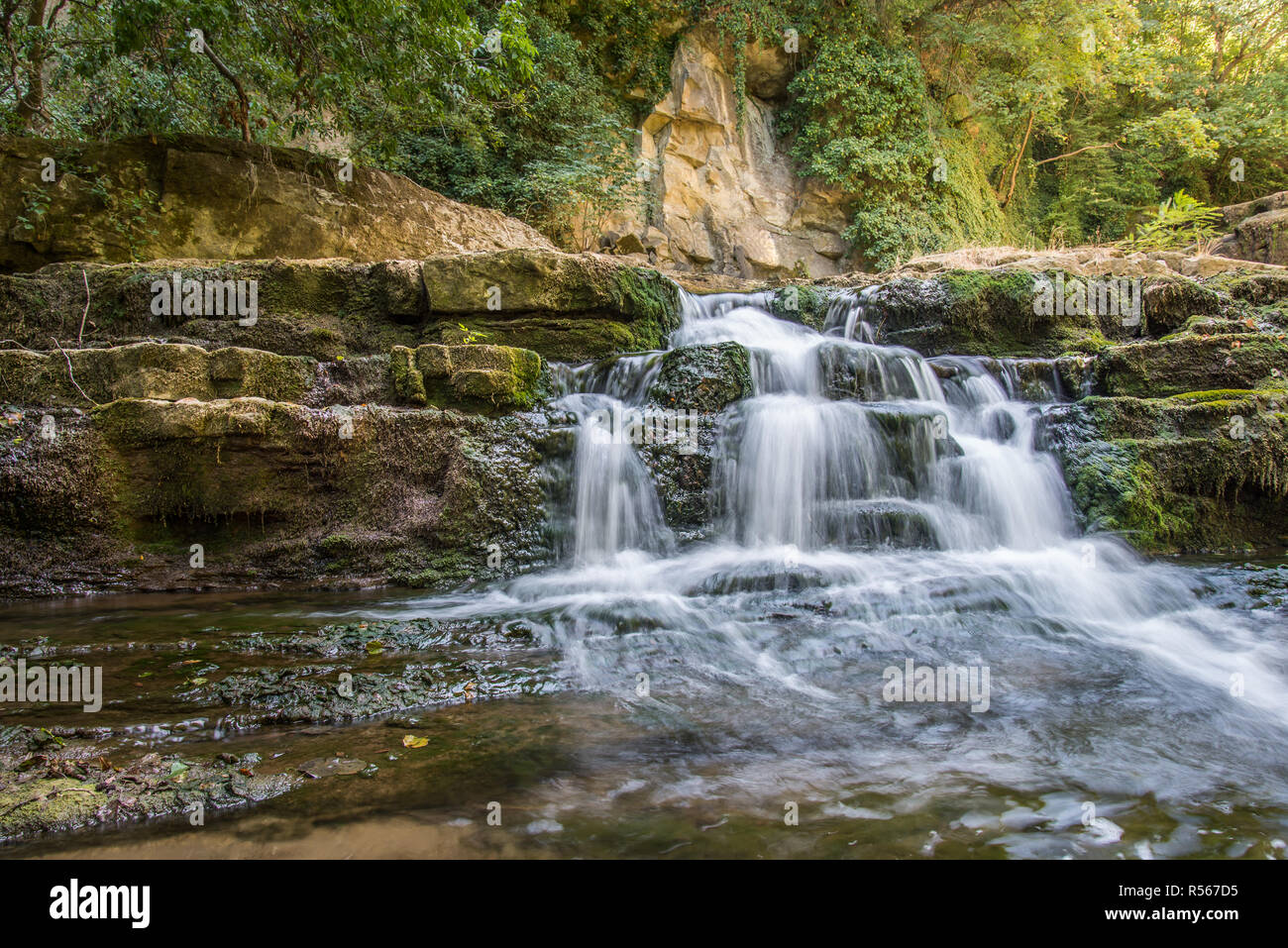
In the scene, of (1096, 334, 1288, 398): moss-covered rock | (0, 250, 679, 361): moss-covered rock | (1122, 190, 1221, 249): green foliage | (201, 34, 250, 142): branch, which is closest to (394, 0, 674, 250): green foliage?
(201, 34, 250, 142): branch

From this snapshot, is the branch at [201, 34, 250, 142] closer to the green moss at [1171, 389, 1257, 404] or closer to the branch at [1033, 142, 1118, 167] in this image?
the green moss at [1171, 389, 1257, 404]

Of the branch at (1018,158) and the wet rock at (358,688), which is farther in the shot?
the branch at (1018,158)

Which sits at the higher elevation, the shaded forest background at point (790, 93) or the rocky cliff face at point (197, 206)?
the shaded forest background at point (790, 93)

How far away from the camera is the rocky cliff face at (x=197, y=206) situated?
7.02 metres

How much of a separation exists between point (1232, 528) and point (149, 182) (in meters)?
12.3

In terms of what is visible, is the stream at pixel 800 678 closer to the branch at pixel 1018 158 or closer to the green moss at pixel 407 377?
the green moss at pixel 407 377

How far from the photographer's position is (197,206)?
7672 mm

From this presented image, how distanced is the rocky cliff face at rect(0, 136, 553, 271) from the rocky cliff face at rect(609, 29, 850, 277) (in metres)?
6.56

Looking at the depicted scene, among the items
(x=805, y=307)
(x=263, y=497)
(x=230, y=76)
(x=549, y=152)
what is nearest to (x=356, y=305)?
(x=263, y=497)

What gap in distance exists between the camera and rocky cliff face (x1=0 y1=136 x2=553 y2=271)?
23.0 feet

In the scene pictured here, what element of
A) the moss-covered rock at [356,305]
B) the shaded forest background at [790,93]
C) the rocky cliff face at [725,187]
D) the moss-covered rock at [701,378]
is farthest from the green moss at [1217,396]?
the rocky cliff face at [725,187]

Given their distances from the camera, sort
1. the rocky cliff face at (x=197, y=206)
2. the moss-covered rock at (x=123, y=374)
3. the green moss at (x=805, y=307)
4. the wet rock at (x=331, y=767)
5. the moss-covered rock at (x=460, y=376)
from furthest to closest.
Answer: the green moss at (x=805, y=307)
the rocky cliff face at (x=197, y=206)
the moss-covered rock at (x=460, y=376)
the moss-covered rock at (x=123, y=374)
the wet rock at (x=331, y=767)

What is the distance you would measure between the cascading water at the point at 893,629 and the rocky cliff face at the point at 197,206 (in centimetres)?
394

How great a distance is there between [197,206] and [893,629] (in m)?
8.89
